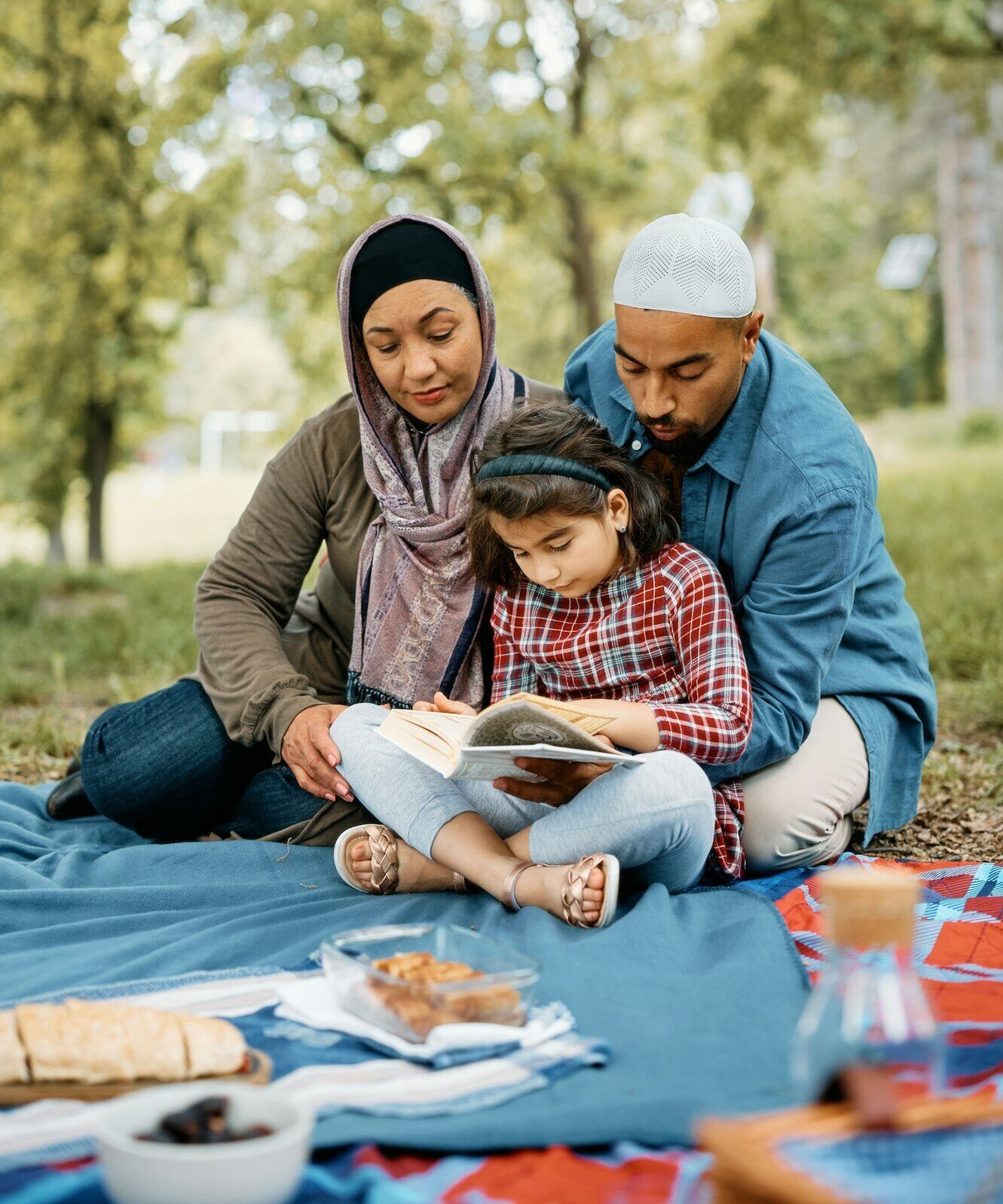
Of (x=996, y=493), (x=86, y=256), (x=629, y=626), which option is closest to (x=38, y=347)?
(x=86, y=256)

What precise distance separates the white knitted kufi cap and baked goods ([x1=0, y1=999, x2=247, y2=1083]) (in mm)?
1751

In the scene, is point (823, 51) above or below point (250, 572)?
above

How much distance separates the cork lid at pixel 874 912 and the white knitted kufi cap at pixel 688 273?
1.74 meters

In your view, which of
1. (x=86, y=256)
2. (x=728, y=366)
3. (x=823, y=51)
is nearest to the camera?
(x=728, y=366)

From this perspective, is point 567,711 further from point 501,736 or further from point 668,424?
point 668,424

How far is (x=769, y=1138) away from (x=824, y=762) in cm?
189

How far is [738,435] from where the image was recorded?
10.5 feet

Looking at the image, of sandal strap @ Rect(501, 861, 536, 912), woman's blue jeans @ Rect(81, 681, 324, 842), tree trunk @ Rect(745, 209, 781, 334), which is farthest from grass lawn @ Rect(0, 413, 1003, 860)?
tree trunk @ Rect(745, 209, 781, 334)

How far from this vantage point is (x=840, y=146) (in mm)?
29281

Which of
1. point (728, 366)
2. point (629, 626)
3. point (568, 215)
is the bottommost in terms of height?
point (629, 626)

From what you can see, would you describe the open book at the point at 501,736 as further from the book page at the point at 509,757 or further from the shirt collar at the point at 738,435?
the shirt collar at the point at 738,435

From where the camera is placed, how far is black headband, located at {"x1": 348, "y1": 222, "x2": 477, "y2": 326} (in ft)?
10.9

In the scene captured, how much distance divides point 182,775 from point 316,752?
526 mm

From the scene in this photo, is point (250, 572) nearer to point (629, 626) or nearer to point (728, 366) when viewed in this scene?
point (629, 626)
